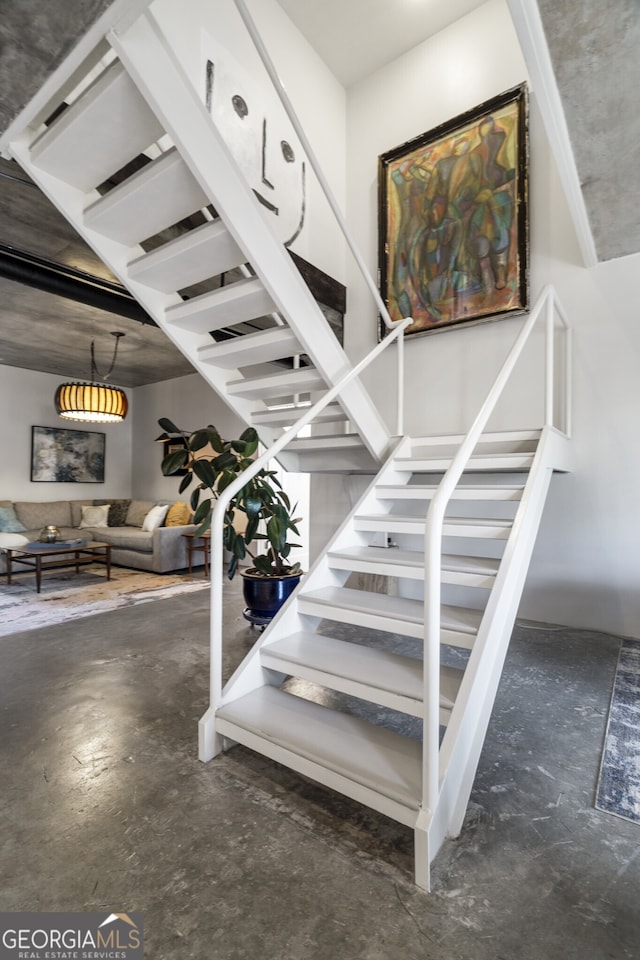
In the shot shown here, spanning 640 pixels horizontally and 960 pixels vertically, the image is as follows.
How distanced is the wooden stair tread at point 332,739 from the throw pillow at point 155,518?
4.96m

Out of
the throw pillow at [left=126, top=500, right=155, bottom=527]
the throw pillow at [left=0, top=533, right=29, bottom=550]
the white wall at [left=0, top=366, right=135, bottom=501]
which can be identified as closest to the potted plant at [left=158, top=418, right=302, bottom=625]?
the throw pillow at [left=0, top=533, right=29, bottom=550]

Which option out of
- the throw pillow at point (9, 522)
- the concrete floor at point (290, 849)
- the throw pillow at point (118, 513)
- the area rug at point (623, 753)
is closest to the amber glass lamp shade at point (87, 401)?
the throw pillow at point (9, 522)

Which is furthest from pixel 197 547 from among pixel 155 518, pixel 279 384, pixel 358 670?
pixel 358 670

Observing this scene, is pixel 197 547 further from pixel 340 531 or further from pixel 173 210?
pixel 173 210

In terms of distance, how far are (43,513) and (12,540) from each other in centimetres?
89

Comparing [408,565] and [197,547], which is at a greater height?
[408,565]

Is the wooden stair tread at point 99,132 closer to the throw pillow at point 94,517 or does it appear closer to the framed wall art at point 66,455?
the throw pillow at point 94,517

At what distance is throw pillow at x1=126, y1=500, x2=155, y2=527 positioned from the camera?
7277 millimetres

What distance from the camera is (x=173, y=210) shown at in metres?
2.24

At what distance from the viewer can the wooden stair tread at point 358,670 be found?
1.64m

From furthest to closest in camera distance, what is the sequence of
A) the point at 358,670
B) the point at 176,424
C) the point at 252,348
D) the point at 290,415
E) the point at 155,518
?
the point at 176,424
the point at 155,518
the point at 290,415
the point at 252,348
the point at 358,670

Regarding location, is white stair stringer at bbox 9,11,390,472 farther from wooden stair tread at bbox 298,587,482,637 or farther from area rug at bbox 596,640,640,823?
area rug at bbox 596,640,640,823

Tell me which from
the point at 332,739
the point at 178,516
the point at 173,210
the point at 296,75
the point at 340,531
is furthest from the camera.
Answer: the point at 178,516

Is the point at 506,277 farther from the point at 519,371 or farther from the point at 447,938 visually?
the point at 447,938
